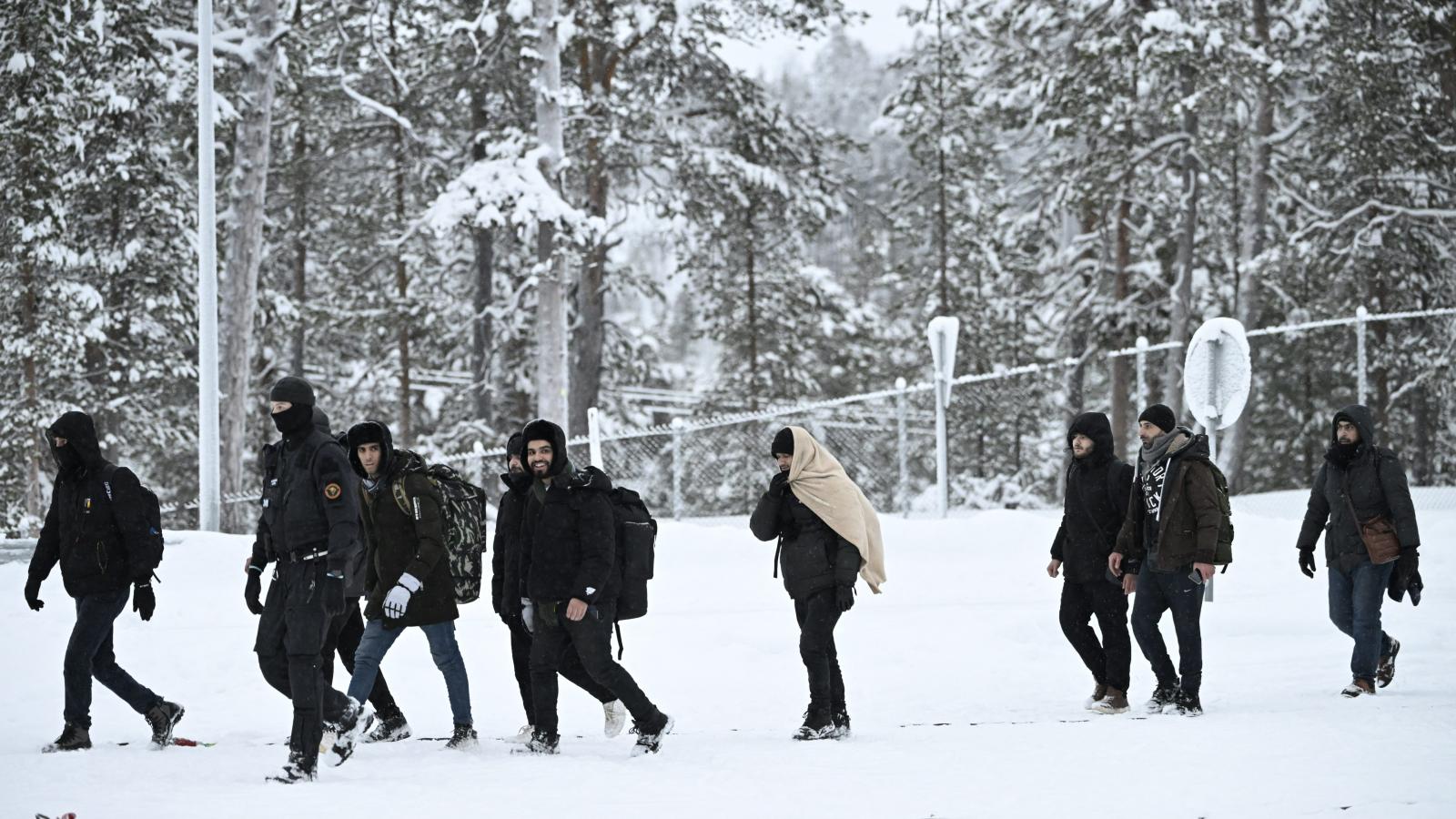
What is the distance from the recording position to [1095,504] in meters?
8.41

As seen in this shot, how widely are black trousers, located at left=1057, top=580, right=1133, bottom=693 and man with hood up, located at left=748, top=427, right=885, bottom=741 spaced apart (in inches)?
61.5

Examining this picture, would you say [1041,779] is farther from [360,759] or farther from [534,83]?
[534,83]

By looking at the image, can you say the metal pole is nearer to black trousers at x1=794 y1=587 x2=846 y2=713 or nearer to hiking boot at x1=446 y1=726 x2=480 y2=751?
hiking boot at x1=446 y1=726 x2=480 y2=751

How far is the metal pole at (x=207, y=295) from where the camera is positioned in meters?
14.0

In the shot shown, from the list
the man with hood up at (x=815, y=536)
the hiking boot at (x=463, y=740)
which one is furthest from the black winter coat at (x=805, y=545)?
the hiking boot at (x=463, y=740)

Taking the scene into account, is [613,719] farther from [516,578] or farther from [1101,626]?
[1101,626]

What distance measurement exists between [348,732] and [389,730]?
2.80ft

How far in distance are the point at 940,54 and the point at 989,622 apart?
729 inches

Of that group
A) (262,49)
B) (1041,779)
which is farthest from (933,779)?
(262,49)

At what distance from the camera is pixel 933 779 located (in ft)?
21.1

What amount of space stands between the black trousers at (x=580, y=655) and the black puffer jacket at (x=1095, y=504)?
2696 millimetres

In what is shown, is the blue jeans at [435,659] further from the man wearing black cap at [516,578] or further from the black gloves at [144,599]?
the black gloves at [144,599]

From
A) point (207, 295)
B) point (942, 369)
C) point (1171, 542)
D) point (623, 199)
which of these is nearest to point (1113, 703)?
point (1171, 542)

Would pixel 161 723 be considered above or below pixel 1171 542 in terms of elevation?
below
